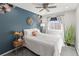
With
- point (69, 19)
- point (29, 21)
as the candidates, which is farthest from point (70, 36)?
point (29, 21)

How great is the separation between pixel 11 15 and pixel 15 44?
0.48 meters

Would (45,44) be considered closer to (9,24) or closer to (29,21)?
(29,21)

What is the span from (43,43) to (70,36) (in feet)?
1.51

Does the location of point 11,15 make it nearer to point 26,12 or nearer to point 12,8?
point 12,8

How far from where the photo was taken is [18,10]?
184 centimetres

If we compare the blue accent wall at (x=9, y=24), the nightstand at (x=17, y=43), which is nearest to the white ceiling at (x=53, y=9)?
the blue accent wall at (x=9, y=24)

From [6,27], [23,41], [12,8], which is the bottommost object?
[23,41]

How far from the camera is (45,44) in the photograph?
5.88 ft

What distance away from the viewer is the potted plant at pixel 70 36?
1840 mm

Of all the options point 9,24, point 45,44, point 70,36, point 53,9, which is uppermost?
point 53,9

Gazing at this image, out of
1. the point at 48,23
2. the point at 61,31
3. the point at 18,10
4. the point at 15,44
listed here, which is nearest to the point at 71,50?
the point at 61,31

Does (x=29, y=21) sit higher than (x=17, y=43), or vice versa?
(x=29, y=21)

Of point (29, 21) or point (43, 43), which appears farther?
point (29, 21)

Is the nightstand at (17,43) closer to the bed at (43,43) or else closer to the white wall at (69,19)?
the bed at (43,43)
